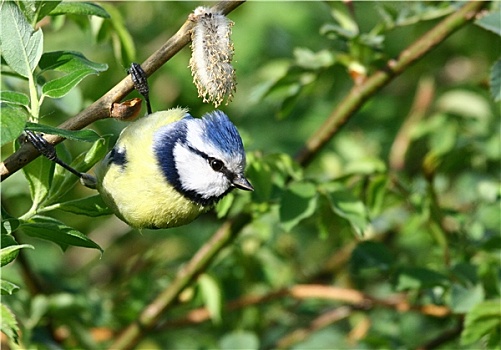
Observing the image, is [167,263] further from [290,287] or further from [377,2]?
[377,2]

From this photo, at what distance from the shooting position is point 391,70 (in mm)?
2215

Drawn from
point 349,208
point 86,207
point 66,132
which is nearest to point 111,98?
point 66,132

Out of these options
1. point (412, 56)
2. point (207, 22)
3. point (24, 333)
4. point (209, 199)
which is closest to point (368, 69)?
point (412, 56)

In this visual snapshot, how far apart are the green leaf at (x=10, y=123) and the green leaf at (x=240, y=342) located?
1.21 m

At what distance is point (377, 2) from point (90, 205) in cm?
96

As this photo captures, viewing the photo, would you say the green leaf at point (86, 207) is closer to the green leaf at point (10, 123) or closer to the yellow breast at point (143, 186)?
the yellow breast at point (143, 186)

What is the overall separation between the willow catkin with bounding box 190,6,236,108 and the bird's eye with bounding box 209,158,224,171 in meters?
0.46

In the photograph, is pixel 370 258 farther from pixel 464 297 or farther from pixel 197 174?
pixel 197 174

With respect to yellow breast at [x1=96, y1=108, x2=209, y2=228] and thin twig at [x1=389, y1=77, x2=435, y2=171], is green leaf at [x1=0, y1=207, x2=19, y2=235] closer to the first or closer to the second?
yellow breast at [x1=96, y1=108, x2=209, y2=228]

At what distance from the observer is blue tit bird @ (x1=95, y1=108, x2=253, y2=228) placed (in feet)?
6.36

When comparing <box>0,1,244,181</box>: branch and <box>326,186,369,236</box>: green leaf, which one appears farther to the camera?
<box>326,186,369,236</box>: green leaf

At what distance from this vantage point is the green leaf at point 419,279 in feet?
7.04

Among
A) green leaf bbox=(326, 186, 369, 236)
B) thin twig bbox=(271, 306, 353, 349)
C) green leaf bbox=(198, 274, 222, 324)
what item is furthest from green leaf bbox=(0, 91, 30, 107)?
thin twig bbox=(271, 306, 353, 349)

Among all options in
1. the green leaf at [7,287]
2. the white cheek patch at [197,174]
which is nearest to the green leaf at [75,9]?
the white cheek patch at [197,174]
